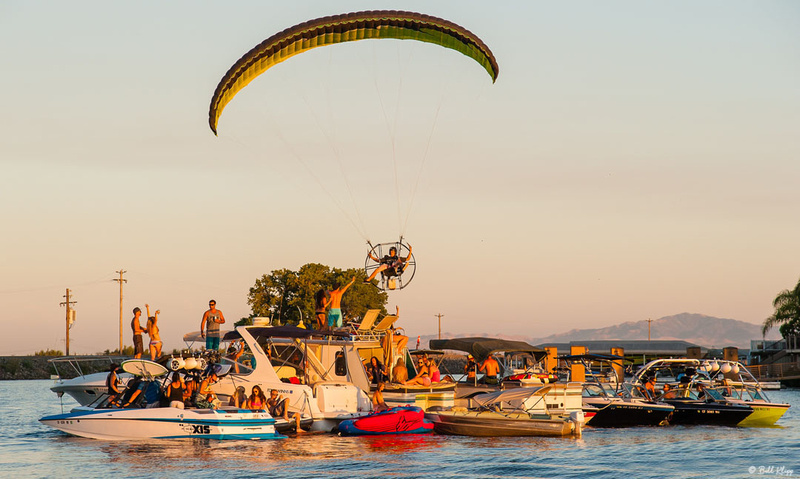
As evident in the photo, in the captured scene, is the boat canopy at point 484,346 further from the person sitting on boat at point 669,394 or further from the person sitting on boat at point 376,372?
the person sitting on boat at point 376,372

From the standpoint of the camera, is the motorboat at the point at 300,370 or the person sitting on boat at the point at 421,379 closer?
the motorboat at the point at 300,370

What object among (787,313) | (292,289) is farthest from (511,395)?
(787,313)

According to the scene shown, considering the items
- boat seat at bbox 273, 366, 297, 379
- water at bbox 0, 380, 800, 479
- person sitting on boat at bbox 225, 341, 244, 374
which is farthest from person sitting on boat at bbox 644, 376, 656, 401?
person sitting on boat at bbox 225, 341, 244, 374

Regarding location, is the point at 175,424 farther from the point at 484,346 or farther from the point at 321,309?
the point at 484,346

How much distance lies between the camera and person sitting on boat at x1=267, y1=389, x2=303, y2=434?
974 inches

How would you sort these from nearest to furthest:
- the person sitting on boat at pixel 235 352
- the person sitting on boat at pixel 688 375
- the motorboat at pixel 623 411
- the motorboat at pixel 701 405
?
the person sitting on boat at pixel 235 352, the motorboat at pixel 623 411, the motorboat at pixel 701 405, the person sitting on boat at pixel 688 375

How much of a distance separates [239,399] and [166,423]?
229 cm

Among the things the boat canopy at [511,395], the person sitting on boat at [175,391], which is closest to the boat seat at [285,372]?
the person sitting on boat at [175,391]

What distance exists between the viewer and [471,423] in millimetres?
25031

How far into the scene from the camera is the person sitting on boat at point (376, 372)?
2694cm

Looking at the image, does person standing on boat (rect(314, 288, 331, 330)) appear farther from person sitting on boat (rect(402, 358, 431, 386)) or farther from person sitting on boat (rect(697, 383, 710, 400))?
person sitting on boat (rect(697, 383, 710, 400))

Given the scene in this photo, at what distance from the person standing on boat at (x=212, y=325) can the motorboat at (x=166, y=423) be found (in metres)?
2.75

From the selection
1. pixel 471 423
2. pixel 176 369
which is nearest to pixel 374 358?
pixel 471 423

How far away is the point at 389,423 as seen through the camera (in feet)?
81.1
